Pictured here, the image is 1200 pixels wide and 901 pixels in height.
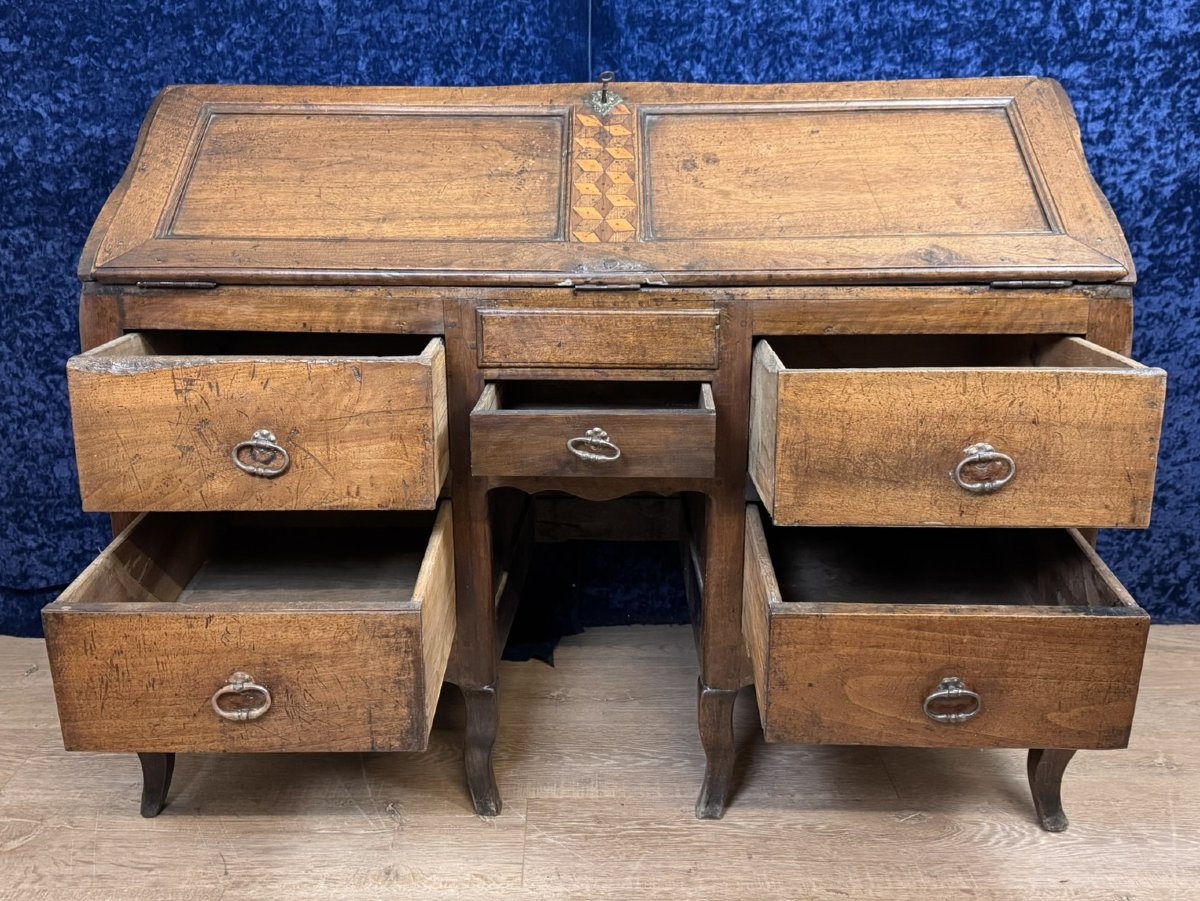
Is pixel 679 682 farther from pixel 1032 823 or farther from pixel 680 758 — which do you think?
pixel 1032 823

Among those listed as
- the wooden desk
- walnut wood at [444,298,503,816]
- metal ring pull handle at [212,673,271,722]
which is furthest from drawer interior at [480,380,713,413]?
metal ring pull handle at [212,673,271,722]

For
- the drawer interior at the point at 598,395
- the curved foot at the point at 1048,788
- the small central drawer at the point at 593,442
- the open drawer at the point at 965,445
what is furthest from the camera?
the drawer interior at the point at 598,395

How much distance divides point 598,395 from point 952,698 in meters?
0.84

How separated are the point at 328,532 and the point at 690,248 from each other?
90 cm

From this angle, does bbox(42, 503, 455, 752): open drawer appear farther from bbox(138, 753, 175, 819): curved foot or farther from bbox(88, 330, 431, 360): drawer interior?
bbox(88, 330, 431, 360): drawer interior

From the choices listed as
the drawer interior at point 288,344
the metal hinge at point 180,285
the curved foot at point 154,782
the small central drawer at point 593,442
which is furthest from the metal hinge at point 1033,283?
the curved foot at point 154,782

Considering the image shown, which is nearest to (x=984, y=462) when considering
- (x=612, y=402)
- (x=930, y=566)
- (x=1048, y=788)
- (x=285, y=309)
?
(x=930, y=566)

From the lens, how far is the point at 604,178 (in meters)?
1.55

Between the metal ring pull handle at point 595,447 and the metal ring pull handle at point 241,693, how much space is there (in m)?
0.50

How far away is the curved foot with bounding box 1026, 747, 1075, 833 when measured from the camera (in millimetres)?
1495

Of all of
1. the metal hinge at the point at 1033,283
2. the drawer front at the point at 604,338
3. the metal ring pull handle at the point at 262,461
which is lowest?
the metal ring pull handle at the point at 262,461

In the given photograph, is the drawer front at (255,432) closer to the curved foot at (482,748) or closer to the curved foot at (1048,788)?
the curved foot at (482,748)

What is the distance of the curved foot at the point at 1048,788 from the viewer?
1.50m

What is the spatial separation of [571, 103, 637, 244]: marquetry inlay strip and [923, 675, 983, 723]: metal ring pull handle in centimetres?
77
